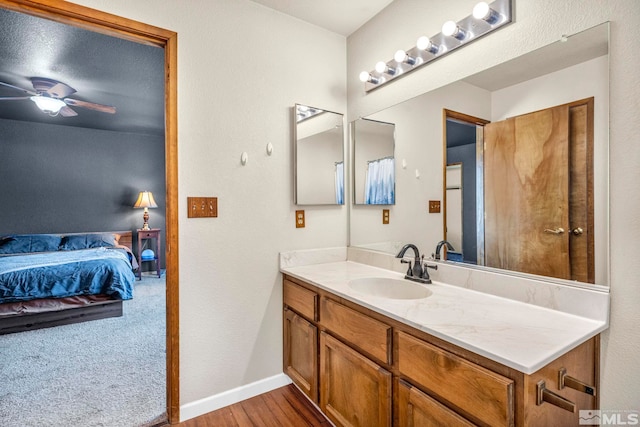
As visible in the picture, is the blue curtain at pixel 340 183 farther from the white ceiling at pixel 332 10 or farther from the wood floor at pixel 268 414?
the wood floor at pixel 268 414

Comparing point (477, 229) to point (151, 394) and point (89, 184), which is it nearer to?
point (151, 394)

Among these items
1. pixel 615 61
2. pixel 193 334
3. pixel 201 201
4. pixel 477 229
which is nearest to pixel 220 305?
pixel 193 334

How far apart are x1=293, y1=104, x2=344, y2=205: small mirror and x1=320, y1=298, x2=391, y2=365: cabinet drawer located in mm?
795

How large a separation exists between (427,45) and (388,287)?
133cm

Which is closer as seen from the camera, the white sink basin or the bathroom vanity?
the bathroom vanity

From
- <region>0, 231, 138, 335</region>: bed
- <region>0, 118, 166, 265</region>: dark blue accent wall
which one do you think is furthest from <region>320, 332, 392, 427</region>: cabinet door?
<region>0, 118, 166, 265</region>: dark blue accent wall

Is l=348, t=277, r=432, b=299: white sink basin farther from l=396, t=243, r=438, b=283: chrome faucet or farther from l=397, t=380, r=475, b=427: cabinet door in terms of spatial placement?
l=397, t=380, r=475, b=427: cabinet door

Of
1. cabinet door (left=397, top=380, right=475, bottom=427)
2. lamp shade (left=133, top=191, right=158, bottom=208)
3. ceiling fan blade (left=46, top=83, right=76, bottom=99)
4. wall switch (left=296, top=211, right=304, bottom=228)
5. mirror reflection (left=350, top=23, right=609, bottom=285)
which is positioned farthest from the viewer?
lamp shade (left=133, top=191, right=158, bottom=208)

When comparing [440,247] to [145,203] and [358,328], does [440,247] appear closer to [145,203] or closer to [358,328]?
[358,328]

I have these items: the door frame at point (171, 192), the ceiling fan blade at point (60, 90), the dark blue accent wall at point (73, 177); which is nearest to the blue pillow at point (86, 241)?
the dark blue accent wall at point (73, 177)

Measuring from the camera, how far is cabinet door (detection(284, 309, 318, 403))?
5.70 ft

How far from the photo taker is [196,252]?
5.83 feet

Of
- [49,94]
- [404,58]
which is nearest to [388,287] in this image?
[404,58]

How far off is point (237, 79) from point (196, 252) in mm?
1069
